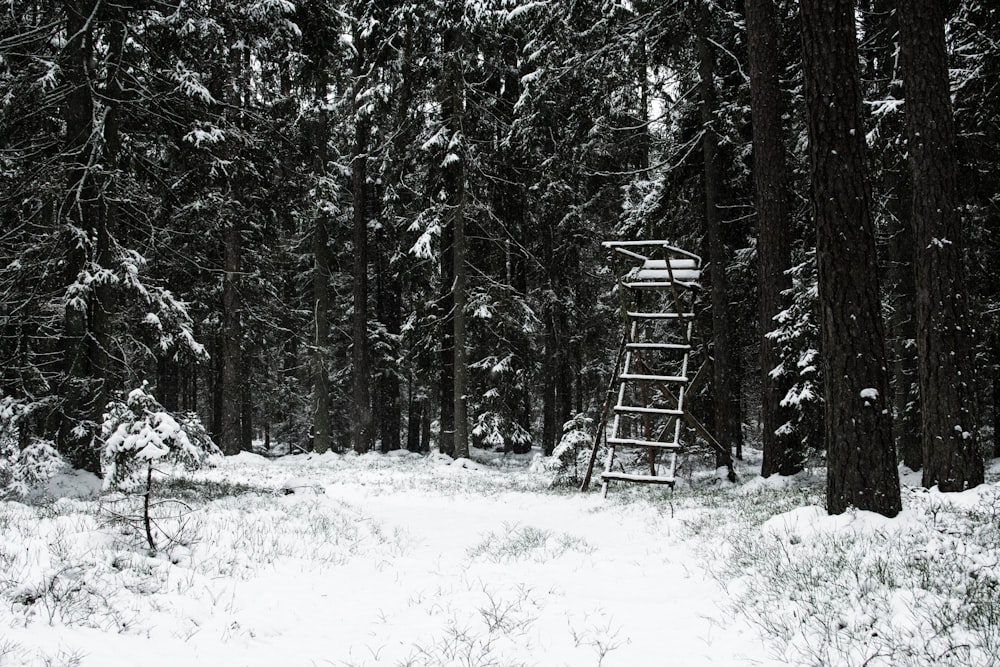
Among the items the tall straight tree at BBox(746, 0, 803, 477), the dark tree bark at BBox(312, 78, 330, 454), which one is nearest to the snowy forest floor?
the tall straight tree at BBox(746, 0, 803, 477)

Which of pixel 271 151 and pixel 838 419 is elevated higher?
pixel 271 151

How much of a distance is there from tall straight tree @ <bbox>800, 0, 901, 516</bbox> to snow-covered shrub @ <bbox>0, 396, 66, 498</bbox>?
10.3 metres

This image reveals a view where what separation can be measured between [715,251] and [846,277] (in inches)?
304

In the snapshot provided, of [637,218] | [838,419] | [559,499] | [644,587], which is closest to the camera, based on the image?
[644,587]

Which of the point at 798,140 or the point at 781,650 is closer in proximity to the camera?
the point at 781,650

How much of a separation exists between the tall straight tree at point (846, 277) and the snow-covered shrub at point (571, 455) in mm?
7535

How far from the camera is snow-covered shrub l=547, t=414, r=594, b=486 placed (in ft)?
44.5

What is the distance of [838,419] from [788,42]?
1124 centimetres

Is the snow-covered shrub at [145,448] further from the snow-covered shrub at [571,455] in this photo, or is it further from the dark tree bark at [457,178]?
the dark tree bark at [457,178]

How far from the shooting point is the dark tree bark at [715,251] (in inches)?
520

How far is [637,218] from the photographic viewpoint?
1736cm

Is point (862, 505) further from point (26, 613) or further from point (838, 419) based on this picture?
point (26, 613)

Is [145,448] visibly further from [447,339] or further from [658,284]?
[447,339]

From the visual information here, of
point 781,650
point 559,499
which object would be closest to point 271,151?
point 559,499
